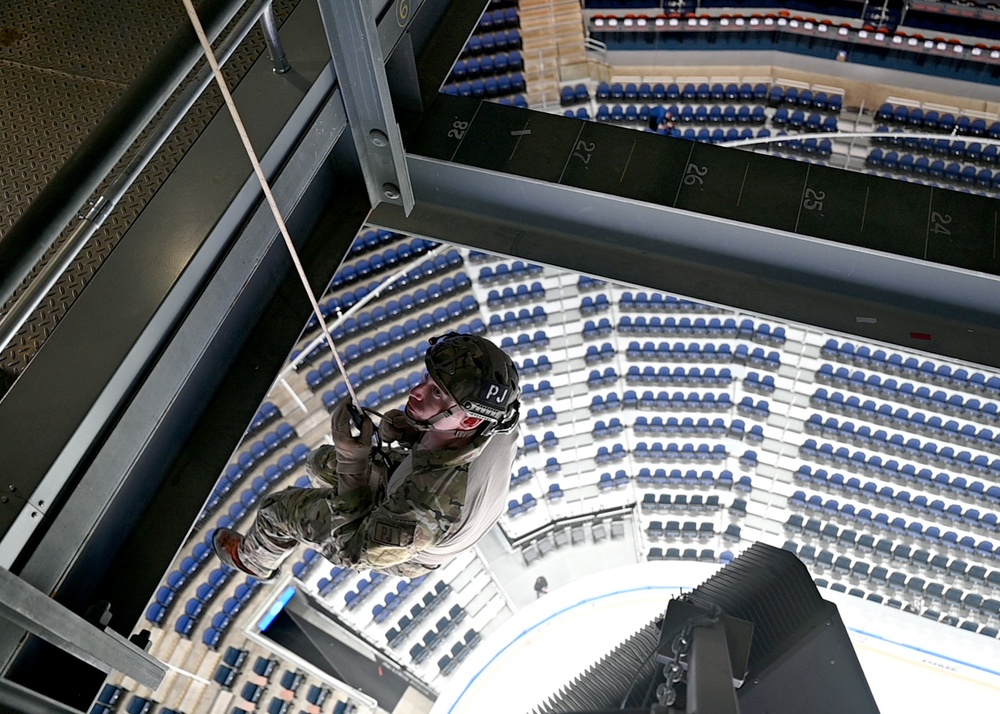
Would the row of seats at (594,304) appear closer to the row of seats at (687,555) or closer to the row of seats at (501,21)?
the row of seats at (687,555)

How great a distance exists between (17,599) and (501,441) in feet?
7.18

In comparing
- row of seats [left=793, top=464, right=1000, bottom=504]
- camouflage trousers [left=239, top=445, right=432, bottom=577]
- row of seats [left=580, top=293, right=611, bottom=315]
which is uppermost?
row of seats [left=580, top=293, right=611, bottom=315]

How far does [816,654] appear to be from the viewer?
14.6ft

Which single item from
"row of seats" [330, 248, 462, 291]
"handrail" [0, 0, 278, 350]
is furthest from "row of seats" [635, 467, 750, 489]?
"handrail" [0, 0, 278, 350]

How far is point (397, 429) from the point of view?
4.14 meters

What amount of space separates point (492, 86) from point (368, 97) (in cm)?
926

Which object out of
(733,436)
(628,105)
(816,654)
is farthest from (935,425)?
(816,654)

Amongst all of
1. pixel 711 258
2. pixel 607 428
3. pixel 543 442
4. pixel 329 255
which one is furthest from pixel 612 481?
pixel 329 255

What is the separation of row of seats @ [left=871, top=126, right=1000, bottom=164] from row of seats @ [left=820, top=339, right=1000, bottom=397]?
10.9 feet

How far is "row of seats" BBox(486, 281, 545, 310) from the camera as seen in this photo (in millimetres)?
12477

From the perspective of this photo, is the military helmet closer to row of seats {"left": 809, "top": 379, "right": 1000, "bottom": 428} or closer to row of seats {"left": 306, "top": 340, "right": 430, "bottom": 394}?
row of seats {"left": 306, "top": 340, "right": 430, "bottom": 394}

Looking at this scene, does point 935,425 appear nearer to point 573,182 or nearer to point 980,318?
point 980,318

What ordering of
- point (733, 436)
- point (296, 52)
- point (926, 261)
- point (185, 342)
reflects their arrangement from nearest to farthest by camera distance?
1. point (185, 342)
2. point (296, 52)
3. point (926, 261)
4. point (733, 436)

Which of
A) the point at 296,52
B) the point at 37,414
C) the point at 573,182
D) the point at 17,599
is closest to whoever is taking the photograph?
the point at 17,599
